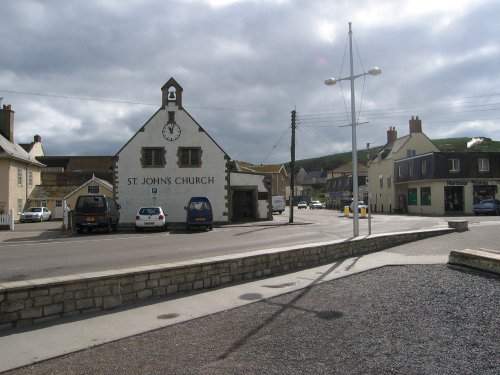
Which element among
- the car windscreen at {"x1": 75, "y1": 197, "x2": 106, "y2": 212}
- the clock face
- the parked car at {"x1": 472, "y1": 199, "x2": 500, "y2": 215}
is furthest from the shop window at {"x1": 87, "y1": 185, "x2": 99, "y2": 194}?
the parked car at {"x1": 472, "y1": 199, "x2": 500, "y2": 215}

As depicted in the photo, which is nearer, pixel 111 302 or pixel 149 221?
pixel 111 302

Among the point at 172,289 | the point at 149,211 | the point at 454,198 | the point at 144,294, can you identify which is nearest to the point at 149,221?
the point at 149,211

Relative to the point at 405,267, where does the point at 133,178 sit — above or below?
above

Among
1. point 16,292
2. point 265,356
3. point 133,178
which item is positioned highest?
point 133,178

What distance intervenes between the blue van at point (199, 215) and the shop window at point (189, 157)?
7.00 metres

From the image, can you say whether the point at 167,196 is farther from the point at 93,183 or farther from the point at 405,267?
the point at 405,267

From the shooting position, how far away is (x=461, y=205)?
149ft

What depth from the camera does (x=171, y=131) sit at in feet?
111

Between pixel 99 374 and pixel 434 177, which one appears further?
pixel 434 177

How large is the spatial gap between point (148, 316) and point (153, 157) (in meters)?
27.6

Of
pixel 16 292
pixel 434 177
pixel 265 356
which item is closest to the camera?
pixel 265 356

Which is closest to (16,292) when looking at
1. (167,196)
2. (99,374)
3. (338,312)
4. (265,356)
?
(99,374)

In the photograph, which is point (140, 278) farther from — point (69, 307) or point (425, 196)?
point (425, 196)

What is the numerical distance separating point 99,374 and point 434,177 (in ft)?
146
